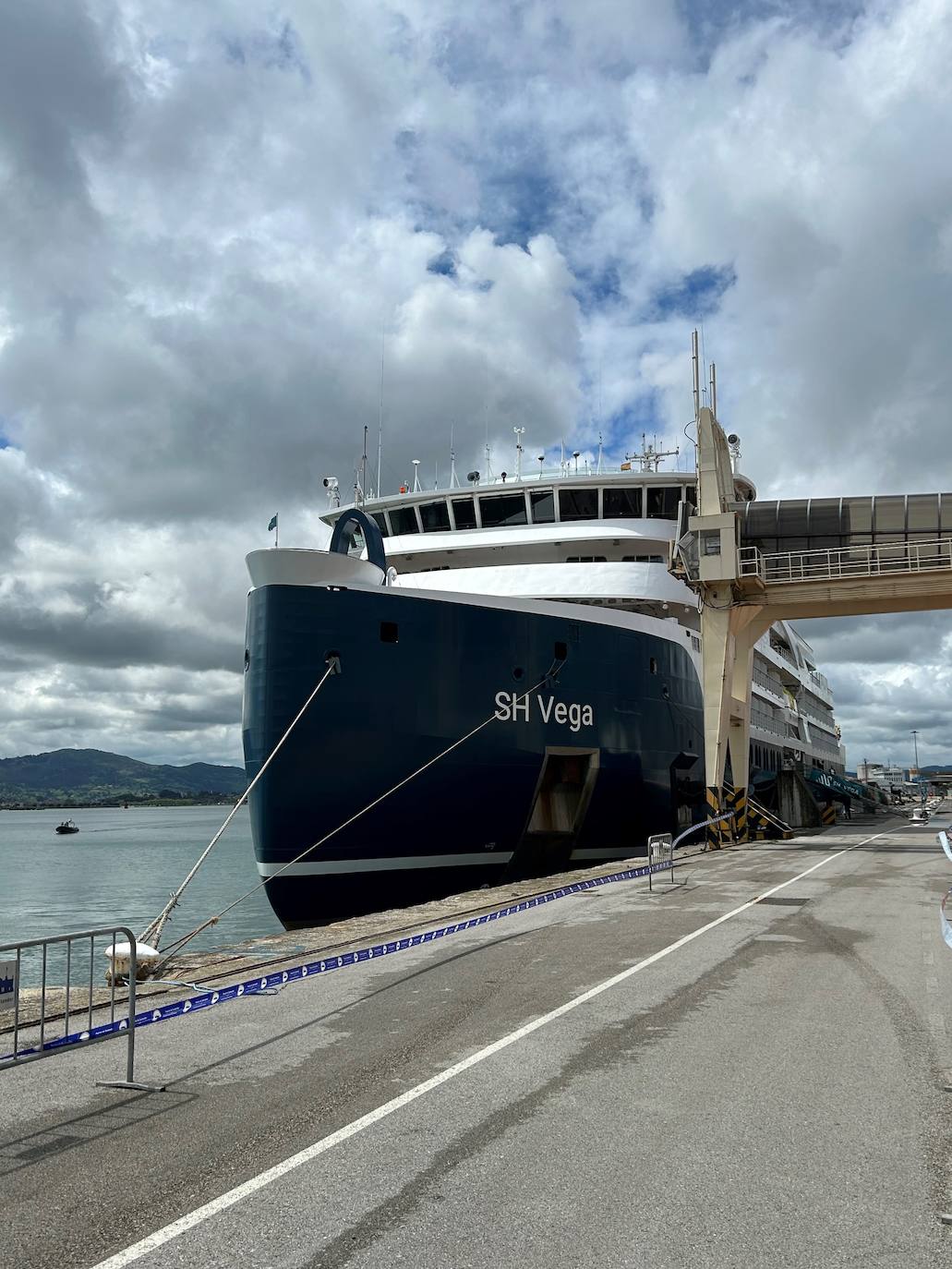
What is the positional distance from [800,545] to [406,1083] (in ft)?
72.2

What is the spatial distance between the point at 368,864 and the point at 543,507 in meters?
11.8

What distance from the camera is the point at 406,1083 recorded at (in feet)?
17.2

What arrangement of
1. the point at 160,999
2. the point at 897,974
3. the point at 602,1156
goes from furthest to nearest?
1. the point at 897,974
2. the point at 160,999
3. the point at 602,1156

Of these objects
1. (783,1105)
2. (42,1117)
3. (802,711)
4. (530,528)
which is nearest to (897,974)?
(783,1105)

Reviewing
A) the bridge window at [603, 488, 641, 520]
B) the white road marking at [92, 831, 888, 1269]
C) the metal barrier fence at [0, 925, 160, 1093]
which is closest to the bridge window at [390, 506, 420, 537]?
the bridge window at [603, 488, 641, 520]

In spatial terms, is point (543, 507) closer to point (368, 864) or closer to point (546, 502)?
point (546, 502)

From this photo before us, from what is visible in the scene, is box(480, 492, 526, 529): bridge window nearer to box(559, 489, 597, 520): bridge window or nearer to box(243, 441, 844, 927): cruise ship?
box(559, 489, 597, 520): bridge window

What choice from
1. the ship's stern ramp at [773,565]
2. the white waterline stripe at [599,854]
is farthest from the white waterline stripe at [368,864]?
the ship's stern ramp at [773,565]

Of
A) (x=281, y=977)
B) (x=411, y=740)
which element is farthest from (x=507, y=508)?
(x=281, y=977)

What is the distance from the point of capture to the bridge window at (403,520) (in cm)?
2480

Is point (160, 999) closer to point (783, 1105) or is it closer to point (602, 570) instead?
point (783, 1105)

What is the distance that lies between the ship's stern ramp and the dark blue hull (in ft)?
18.7

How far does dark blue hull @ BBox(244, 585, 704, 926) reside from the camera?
1451cm

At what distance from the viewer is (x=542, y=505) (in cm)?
2375
